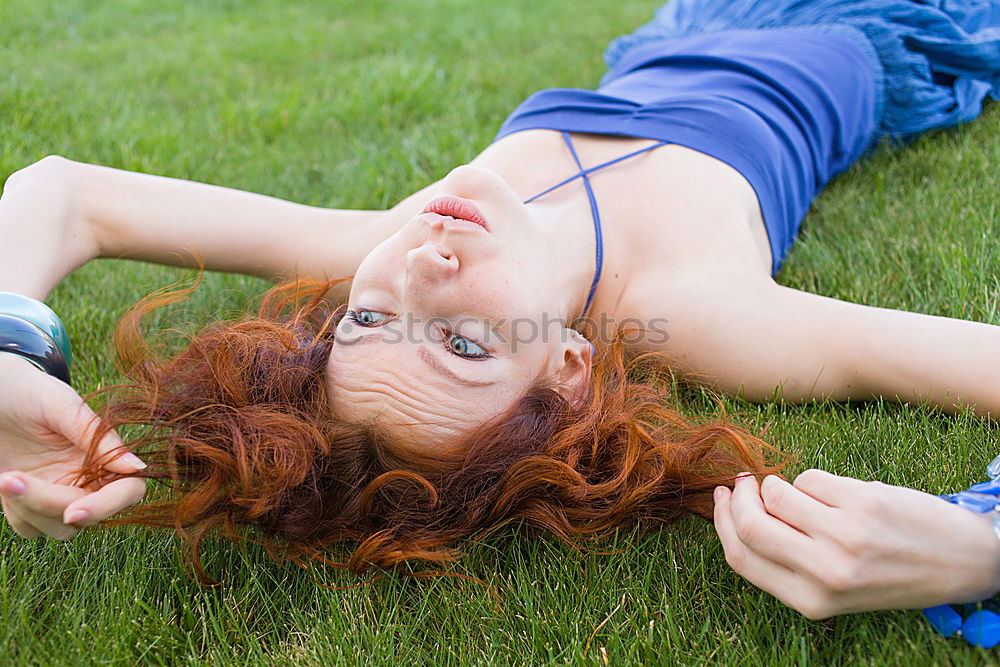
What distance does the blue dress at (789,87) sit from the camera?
277 centimetres

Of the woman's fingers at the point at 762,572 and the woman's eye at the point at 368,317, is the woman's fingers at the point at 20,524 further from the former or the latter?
the woman's fingers at the point at 762,572

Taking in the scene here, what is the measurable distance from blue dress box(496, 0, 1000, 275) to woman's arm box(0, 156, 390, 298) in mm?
887

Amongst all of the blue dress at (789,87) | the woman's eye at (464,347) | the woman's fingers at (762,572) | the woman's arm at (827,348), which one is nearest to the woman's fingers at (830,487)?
the woman's fingers at (762,572)

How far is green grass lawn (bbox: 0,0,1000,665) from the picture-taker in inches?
64.9

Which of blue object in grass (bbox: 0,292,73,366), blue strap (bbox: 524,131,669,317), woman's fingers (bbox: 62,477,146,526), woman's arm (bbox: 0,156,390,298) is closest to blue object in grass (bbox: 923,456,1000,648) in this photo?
blue strap (bbox: 524,131,669,317)

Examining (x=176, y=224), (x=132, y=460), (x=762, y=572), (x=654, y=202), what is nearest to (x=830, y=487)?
(x=762, y=572)

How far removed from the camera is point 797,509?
1505 mm

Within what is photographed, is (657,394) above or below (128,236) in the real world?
below

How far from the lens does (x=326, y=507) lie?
1938 millimetres

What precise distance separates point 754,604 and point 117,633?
1.35 metres

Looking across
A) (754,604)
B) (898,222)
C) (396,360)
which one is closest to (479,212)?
(396,360)

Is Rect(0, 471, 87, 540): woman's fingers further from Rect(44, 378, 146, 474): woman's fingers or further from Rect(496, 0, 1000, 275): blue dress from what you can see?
Rect(496, 0, 1000, 275): blue dress

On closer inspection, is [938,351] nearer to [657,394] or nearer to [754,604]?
[657,394]

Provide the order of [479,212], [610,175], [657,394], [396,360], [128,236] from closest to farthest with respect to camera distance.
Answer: [396,360] → [479,212] → [657,394] → [128,236] → [610,175]
